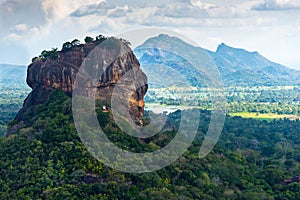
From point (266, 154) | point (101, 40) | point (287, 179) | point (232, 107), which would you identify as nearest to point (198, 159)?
point (287, 179)

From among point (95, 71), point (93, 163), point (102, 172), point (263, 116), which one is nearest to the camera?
point (102, 172)

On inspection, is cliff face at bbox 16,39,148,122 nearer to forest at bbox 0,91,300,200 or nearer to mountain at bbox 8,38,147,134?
mountain at bbox 8,38,147,134

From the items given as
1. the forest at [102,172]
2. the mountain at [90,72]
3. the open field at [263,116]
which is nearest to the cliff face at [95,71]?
the mountain at [90,72]

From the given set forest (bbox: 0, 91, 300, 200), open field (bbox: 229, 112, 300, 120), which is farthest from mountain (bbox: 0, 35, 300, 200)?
open field (bbox: 229, 112, 300, 120)

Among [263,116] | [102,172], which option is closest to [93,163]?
[102,172]

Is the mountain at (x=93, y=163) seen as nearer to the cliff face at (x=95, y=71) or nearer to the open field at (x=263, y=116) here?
the cliff face at (x=95, y=71)

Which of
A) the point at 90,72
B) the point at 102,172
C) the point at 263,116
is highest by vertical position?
the point at 90,72

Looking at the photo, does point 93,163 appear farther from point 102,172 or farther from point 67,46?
point 67,46
